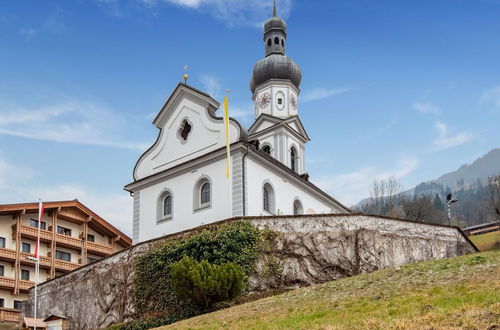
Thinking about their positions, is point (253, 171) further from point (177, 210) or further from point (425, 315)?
point (425, 315)

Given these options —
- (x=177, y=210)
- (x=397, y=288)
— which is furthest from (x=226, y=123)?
(x=397, y=288)

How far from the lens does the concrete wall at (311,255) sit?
1373 inches

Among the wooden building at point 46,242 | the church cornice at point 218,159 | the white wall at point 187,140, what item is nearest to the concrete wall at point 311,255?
the church cornice at point 218,159

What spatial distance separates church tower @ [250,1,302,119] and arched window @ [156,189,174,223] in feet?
57.6

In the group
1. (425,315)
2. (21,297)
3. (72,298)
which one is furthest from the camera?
(21,297)

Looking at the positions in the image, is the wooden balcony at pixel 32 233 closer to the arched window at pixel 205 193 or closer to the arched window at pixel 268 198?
the arched window at pixel 205 193

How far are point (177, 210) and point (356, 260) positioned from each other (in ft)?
43.5

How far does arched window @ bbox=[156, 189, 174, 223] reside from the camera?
44.9 meters

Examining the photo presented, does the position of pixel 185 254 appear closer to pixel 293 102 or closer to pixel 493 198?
pixel 293 102

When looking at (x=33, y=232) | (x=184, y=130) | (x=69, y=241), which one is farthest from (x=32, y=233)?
(x=184, y=130)

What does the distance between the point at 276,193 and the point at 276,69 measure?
19403 millimetres

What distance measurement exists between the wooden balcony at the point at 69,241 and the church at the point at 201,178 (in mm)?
15834

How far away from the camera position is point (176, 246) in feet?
120

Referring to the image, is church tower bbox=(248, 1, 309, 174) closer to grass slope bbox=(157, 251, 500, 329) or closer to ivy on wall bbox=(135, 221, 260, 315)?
ivy on wall bbox=(135, 221, 260, 315)
